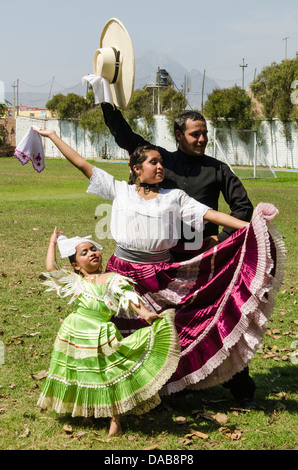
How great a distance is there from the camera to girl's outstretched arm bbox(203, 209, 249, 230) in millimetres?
4449

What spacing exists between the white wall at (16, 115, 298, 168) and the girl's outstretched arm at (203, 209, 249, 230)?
122ft

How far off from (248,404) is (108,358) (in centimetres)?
133

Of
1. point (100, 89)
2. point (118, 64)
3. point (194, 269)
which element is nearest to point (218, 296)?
point (194, 269)

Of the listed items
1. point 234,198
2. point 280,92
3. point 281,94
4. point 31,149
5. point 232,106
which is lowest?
point 234,198

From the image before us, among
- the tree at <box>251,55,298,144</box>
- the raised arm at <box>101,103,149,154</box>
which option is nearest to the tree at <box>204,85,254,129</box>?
the tree at <box>251,55,298,144</box>

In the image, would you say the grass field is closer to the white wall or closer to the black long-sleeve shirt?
the black long-sleeve shirt

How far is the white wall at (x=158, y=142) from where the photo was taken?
43062mm

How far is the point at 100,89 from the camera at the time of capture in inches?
192

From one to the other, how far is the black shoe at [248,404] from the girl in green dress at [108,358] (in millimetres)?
981

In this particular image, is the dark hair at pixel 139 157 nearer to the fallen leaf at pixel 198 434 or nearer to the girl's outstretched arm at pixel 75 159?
the girl's outstretched arm at pixel 75 159

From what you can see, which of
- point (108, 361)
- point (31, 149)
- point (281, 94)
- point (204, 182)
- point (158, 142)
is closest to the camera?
point (108, 361)

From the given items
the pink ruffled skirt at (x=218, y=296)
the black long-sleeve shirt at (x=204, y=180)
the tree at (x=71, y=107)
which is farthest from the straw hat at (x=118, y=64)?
the tree at (x=71, y=107)

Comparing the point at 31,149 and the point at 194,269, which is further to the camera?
the point at 31,149

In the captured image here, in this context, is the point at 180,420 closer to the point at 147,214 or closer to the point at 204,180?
the point at 147,214
